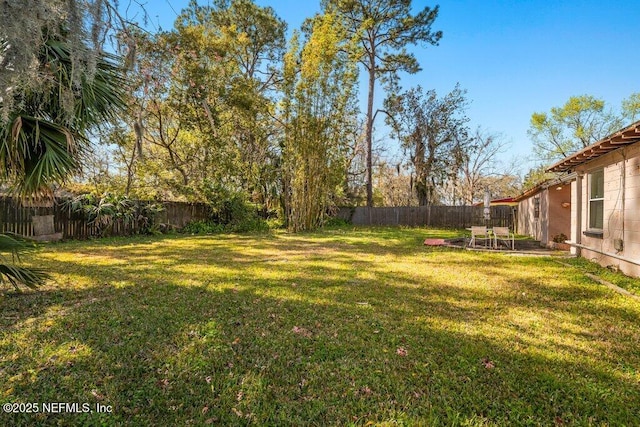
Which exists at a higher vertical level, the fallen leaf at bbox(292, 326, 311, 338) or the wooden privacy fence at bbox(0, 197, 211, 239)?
the wooden privacy fence at bbox(0, 197, 211, 239)

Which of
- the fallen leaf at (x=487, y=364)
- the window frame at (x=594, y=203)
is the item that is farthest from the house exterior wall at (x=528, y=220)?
the fallen leaf at (x=487, y=364)

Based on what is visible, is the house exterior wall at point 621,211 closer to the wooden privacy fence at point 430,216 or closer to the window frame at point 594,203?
the window frame at point 594,203

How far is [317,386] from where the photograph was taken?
1.81 metres

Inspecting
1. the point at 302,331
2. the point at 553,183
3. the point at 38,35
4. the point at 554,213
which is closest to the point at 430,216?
the point at 554,213

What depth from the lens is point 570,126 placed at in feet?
66.7

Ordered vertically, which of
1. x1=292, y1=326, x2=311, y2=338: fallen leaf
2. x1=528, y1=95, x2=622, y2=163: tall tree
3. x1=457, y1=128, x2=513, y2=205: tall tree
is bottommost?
x1=292, y1=326, x2=311, y2=338: fallen leaf

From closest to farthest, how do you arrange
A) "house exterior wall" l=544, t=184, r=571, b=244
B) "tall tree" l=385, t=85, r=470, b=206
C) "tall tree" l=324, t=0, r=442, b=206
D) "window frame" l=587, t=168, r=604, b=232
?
"window frame" l=587, t=168, r=604, b=232 < "house exterior wall" l=544, t=184, r=571, b=244 < "tall tree" l=324, t=0, r=442, b=206 < "tall tree" l=385, t=85, r=470, b=206

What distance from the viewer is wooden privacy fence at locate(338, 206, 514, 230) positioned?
15289mm

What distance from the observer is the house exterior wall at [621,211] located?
441 cm

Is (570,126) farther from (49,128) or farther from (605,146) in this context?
(49,128)

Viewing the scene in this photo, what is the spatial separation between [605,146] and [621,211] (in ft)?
3.35

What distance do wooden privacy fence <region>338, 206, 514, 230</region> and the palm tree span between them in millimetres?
13879

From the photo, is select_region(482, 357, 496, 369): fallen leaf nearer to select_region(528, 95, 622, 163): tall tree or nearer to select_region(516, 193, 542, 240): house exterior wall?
select_region(516, 193, 542, 240): house exterior wall

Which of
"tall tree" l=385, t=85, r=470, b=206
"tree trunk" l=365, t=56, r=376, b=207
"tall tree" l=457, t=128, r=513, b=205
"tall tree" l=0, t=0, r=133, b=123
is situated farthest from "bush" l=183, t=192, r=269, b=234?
"tall tree" l=457, t=128, r=513, b=205
